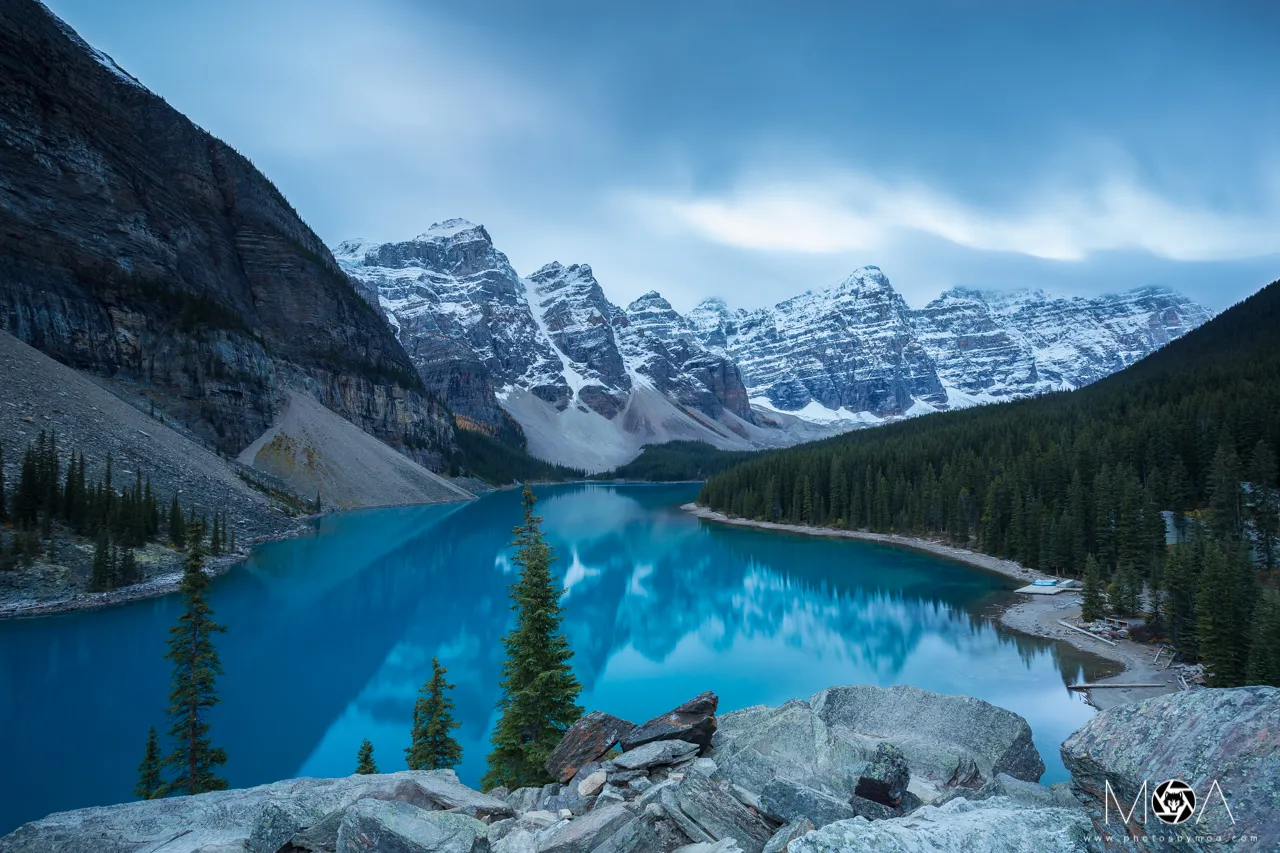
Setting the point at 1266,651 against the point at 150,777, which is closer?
Result: the point at 150,777

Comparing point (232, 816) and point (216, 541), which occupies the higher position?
point (232, 816)

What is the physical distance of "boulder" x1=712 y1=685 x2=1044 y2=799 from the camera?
315 inches

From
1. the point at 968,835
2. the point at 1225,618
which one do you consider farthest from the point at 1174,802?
the point at 1225,618

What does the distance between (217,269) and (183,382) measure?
2829cm

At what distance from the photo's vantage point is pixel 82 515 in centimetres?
3428

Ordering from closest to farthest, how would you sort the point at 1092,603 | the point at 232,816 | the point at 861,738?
the point at 232,816, the point at 861,738, the point at 1092,603

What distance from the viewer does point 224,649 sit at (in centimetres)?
2681

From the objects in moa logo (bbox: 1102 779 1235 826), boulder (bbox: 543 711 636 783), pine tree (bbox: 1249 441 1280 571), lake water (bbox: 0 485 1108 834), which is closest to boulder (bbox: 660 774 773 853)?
moa logo (bbox: 1102 779 1235 826)

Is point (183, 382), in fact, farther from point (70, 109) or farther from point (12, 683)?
point (12, 683)

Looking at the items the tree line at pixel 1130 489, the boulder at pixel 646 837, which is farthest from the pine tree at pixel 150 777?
the tree line at pixel 1130 489

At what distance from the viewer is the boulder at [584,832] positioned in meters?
5.91

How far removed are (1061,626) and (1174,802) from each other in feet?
97.3

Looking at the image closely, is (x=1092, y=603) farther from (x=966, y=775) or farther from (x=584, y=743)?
(x=584, y=743)

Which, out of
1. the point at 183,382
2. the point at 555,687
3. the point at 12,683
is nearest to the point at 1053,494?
the point at 555,687
